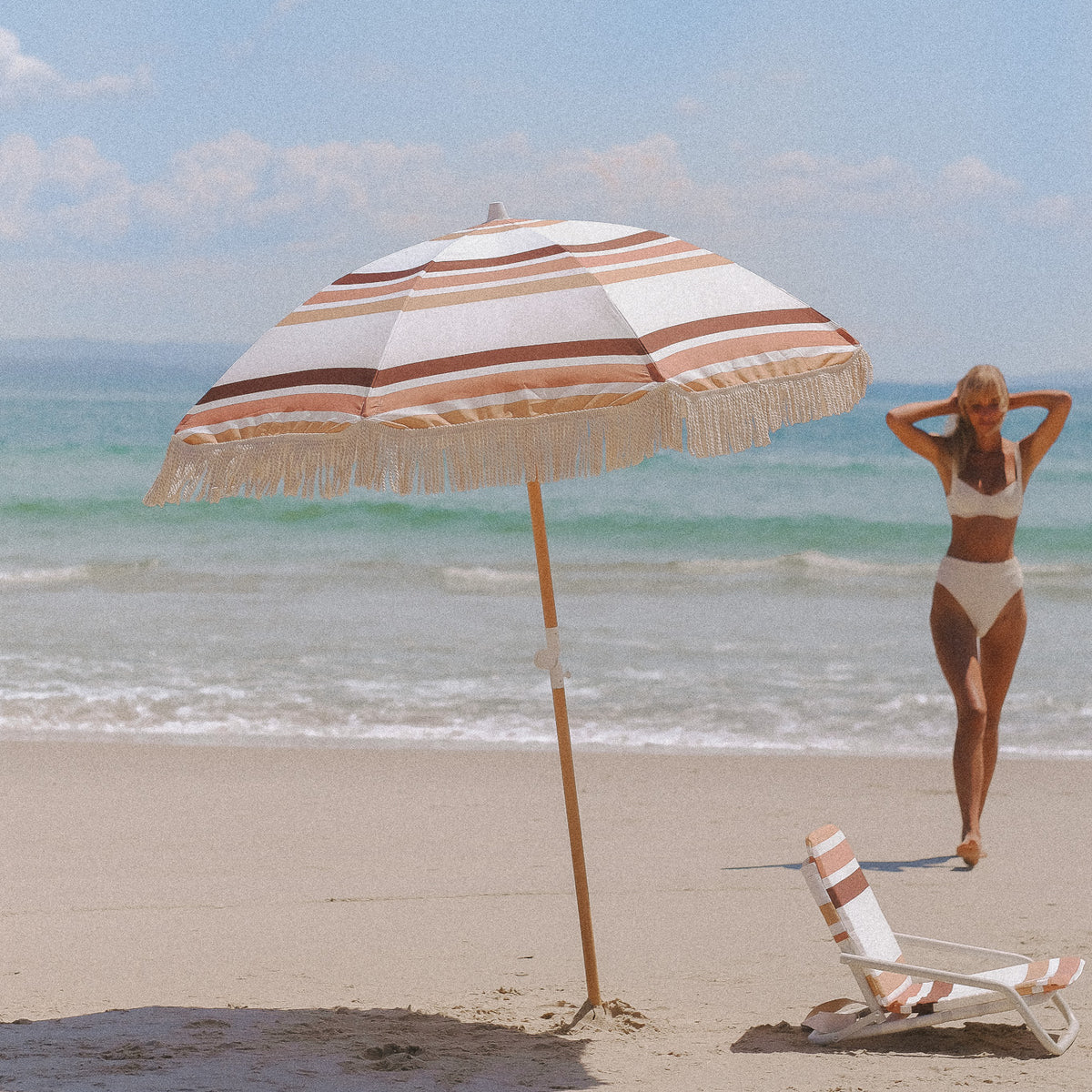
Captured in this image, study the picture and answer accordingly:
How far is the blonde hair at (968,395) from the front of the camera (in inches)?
211

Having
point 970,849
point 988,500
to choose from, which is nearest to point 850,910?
point 970,849

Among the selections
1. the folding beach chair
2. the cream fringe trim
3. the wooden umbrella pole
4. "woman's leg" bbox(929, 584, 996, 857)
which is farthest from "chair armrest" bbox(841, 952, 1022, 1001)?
"woman's leg" bbox(929, 584, 996, 857)

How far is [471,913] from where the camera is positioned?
5.20 m

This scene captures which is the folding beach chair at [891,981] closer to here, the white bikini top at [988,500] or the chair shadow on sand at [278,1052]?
the chair shadow on sand at [278,1052]

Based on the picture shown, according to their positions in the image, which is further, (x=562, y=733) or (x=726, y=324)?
(x=562, y=733)

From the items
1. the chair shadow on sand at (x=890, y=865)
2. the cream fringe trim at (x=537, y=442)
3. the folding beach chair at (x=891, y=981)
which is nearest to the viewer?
the cream fringe trim at (x=537, y=442)

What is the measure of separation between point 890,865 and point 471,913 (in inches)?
75.9

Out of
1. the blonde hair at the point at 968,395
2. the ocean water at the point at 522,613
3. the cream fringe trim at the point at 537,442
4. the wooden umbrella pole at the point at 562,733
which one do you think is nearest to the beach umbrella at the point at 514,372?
the cream fringe trim at the point at 537,442

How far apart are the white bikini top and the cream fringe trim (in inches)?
101

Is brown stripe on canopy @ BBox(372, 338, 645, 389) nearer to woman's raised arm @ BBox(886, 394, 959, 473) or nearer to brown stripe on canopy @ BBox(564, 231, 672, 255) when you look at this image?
brown stripe on canopy @ BBox(564, 231, 672, 255)

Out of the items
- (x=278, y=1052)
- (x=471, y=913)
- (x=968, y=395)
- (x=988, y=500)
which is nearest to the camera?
(x=278, y=1052)

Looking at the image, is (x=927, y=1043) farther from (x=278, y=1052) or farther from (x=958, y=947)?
(x=278, y=1052)

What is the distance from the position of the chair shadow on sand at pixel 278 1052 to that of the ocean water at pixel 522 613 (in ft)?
14.1

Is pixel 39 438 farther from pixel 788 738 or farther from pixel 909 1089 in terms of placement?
pixel 909 1089
